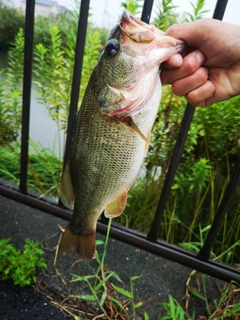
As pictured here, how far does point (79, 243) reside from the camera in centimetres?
143

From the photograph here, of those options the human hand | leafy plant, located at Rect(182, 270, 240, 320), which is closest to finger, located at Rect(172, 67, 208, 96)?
the human hand

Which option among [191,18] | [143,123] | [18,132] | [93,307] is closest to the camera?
[143,123]

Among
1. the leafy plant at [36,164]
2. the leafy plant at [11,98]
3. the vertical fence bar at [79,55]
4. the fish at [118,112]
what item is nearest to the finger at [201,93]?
the fish at [118,112]

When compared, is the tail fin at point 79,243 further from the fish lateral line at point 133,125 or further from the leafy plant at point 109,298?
the fish lateral line at point 133,125

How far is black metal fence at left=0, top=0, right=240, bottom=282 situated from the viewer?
1.64 m

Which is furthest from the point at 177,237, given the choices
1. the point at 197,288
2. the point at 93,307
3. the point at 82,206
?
the point at 82,206

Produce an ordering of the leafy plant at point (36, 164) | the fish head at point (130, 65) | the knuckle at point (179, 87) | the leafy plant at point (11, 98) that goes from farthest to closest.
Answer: the leafy plant at point (36, 164) < the leafy plant at point (11, 98) < the knuckle at point (179, 87) < the fish head at point (130, 65)

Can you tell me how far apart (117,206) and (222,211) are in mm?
704

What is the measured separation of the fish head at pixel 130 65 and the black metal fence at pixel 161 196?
0.50 m

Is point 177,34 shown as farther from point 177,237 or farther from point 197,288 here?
point 177,237

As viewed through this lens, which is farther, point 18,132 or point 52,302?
point 18,132

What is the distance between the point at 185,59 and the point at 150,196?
59.9 inches

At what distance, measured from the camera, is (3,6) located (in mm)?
2230

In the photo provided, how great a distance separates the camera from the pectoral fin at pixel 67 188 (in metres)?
1.29
